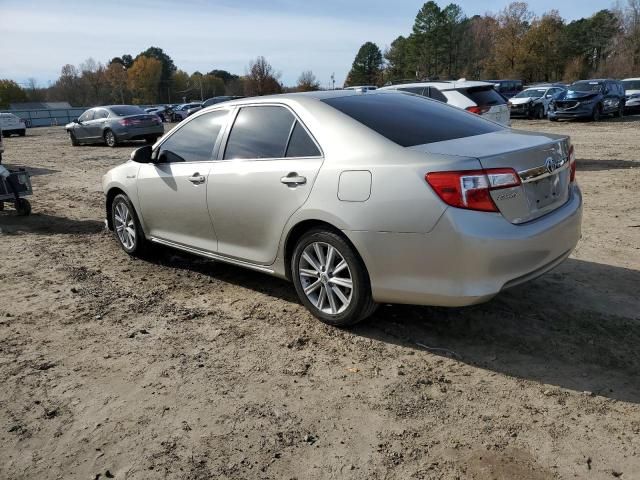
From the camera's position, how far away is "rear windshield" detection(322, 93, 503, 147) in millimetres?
3738

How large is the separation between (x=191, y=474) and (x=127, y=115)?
18817 mm

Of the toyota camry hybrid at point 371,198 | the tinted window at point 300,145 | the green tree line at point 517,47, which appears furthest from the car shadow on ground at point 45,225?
the green tree line at point 517,47

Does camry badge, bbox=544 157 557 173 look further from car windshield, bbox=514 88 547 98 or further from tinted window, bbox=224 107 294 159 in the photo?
car windshield, bbox=514 88 547 98

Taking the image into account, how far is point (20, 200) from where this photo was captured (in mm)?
8250

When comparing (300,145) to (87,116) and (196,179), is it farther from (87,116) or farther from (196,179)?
(87,116)

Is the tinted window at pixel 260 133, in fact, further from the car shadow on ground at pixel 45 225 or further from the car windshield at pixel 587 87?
the car windshield at pixel 587 87

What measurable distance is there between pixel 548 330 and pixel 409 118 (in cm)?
177

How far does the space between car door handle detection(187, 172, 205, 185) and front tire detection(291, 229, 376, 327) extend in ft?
3.89

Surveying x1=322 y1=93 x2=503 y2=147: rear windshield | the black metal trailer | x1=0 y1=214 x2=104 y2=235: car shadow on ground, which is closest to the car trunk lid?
x1=322 y1=93 x2=503 y2=147: rear windshield

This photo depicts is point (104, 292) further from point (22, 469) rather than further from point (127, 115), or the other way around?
point (127, 115)

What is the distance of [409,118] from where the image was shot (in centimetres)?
404

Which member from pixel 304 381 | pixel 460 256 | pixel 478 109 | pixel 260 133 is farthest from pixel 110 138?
pixel 460 256

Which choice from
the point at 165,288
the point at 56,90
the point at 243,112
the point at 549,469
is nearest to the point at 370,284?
the point at 549,469

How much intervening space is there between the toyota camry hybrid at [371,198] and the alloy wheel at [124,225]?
98 centimetres
